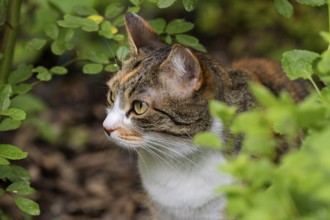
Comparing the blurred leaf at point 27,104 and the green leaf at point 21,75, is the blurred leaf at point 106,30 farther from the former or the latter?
the blurred leaf at point 27,104

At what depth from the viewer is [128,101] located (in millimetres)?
2705

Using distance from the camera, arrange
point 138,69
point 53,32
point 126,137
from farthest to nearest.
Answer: point 53,32, point 138,69, point 126,137

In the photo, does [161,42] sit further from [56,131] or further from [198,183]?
[56,131]

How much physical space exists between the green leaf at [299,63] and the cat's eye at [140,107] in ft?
2.59

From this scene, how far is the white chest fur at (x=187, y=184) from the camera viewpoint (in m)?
2.79

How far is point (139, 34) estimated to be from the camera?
116 inches

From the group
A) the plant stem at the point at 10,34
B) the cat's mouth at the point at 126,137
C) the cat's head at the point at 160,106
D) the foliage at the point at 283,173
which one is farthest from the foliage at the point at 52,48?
the foliage at the point at 283,173

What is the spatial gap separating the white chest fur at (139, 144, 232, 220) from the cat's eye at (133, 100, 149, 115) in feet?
0.97

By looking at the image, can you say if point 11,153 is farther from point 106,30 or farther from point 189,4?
point 189,4

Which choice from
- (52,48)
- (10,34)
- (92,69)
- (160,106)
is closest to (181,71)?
(160,106)

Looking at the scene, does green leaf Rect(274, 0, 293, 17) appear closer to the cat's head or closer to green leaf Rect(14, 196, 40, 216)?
the cat's head

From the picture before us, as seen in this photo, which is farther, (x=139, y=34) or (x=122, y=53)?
(x=139, y=34)

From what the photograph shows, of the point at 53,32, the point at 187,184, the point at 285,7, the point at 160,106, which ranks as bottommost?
the point at 187,184

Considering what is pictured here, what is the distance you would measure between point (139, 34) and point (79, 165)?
1918 millimetres
